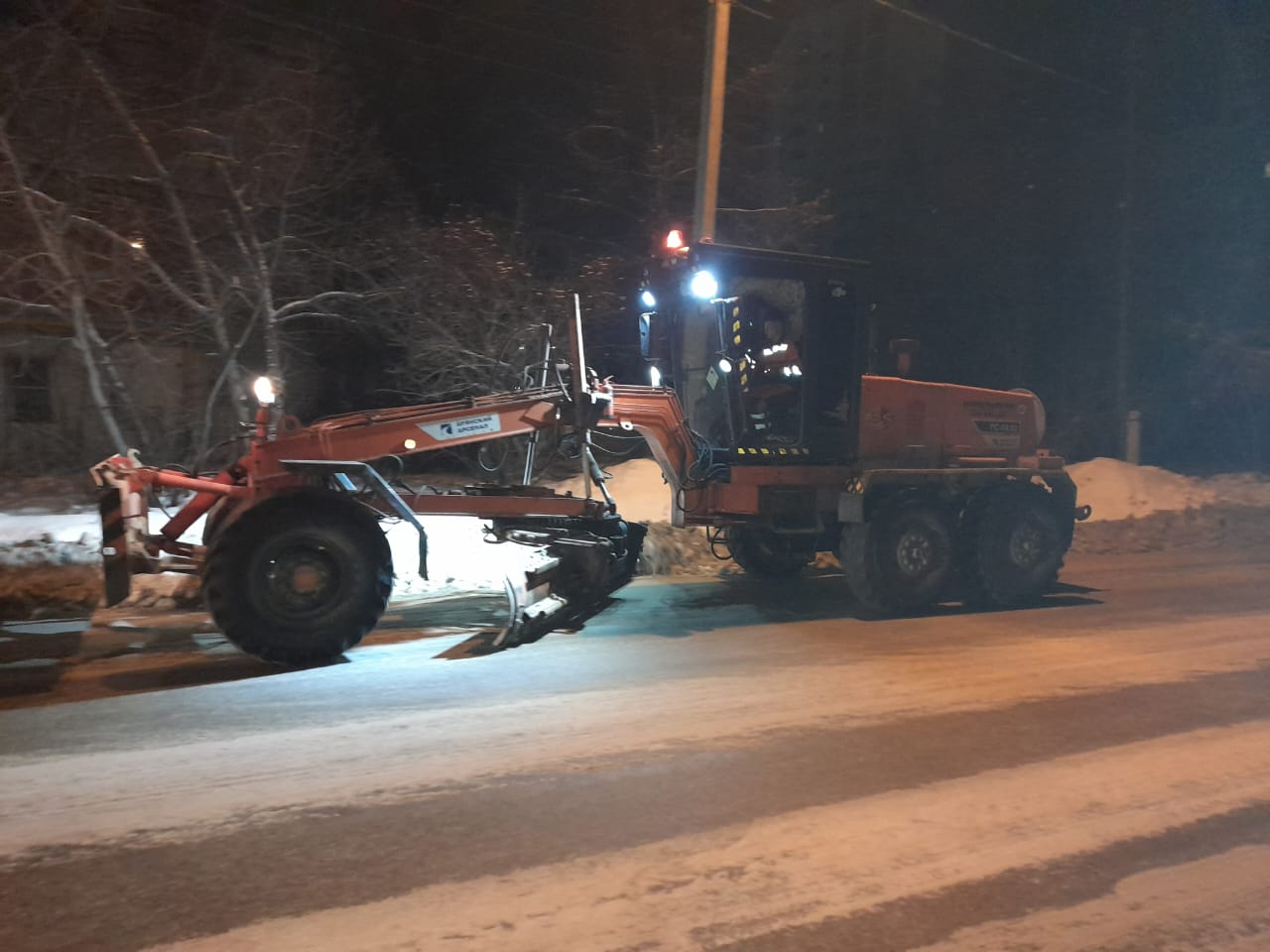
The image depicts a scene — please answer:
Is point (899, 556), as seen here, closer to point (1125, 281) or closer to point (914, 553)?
point (914, 553)

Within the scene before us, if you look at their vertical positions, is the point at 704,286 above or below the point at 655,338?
above

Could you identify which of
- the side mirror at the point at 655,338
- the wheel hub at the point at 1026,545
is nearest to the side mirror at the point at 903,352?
the wheel hub at the point at 1026,545

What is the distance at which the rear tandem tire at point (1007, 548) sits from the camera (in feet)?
33.7

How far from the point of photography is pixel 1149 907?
154 inches

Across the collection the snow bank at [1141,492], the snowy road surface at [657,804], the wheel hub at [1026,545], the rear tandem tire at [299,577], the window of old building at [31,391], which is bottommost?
the snowy road surface at [657,804]

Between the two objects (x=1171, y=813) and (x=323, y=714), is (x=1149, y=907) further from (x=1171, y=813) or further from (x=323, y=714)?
(x=323, y=714)

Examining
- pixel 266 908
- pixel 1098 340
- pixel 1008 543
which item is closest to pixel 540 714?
pixel 266 908

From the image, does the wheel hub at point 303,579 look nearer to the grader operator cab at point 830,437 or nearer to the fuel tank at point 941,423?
the grader operator cab at point 830,437

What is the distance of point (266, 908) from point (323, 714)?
2425mm

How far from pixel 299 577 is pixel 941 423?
6.86m

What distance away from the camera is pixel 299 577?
7.40 m

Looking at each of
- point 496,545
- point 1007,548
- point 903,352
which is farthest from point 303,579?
point 1007,548

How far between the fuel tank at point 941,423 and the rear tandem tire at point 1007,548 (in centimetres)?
56

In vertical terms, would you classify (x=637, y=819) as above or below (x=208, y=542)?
below
